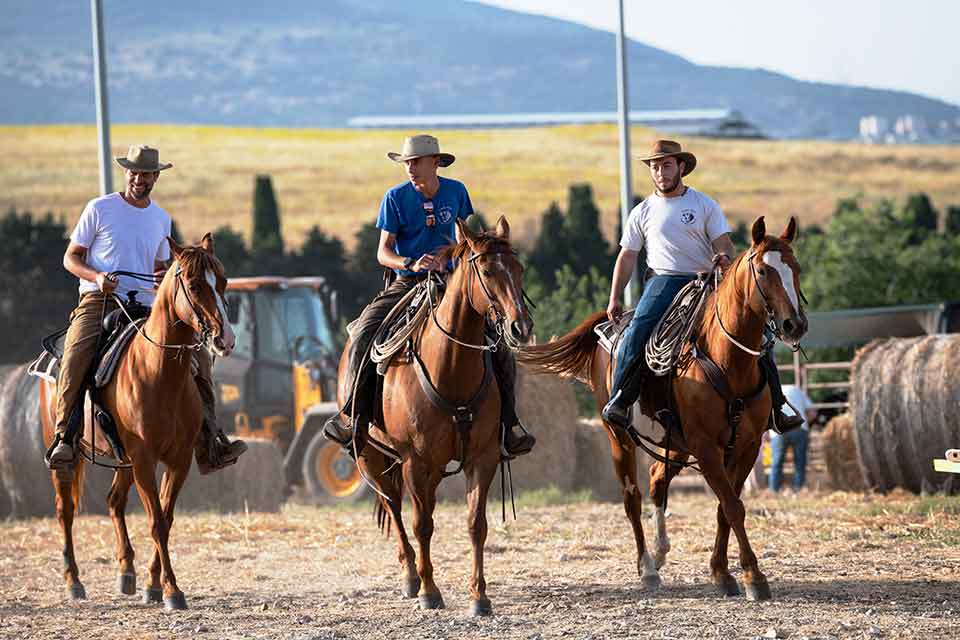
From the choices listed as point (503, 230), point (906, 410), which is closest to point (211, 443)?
point (503, 230)

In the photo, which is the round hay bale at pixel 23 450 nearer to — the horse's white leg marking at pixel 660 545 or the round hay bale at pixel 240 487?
the round hay bale at pixel 240 487

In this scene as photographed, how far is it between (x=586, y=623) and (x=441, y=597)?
1328mm

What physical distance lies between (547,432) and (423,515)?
1111cm

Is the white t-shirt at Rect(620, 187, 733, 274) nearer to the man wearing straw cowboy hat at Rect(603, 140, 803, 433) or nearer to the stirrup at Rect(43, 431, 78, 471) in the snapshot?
the man wearing straw cowboy hat at Rect(603, 140, 803, 433)

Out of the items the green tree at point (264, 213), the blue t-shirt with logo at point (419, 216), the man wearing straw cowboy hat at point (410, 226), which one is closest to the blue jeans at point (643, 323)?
the man wearing straw cowboy hat at point (410, 226)

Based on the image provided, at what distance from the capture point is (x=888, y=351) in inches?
720

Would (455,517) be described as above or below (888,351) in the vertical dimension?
below

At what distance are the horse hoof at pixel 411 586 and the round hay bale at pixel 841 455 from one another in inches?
412

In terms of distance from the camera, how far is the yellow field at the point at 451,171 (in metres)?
80.7

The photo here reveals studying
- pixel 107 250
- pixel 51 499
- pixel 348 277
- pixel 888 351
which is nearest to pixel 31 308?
pixel 348 277

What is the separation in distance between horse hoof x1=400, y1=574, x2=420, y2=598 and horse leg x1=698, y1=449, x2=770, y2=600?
1913 mm

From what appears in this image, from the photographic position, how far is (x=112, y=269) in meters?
11.7

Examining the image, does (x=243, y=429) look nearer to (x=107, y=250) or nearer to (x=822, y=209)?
(x=107, y=250)

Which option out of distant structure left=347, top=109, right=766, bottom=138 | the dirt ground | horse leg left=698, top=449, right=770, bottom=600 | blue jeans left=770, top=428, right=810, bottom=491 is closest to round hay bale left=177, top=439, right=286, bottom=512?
the dirt ground
